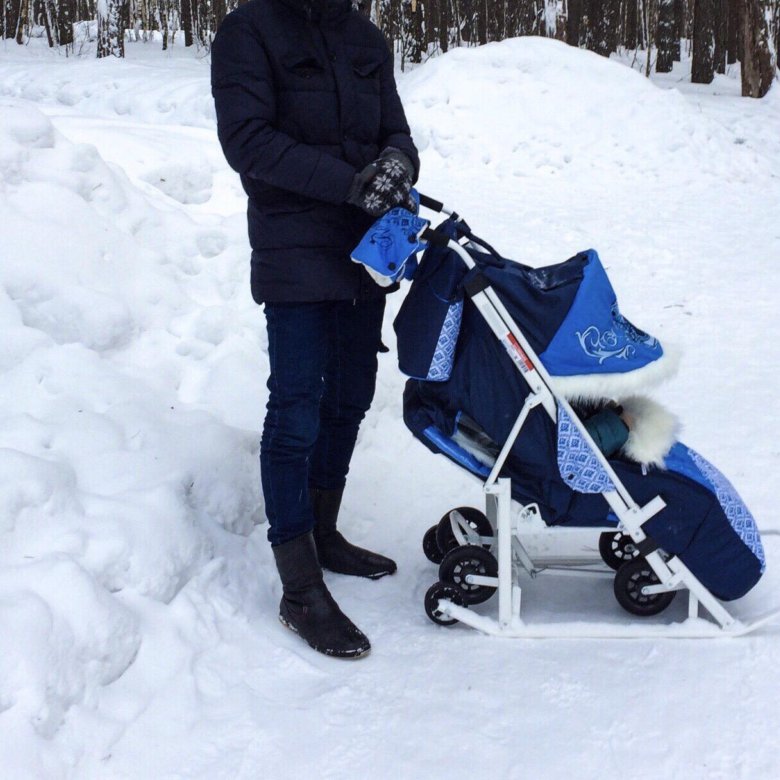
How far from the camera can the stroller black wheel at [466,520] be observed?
316 centimetres

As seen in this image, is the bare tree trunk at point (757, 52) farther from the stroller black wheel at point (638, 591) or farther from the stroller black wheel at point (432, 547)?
the stroller black wheel at point (638, 591)

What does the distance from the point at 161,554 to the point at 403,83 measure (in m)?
8.91

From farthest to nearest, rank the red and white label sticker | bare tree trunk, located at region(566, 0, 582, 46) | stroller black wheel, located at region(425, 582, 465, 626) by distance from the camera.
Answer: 1. bare tree trunk, located at region(566, 0, 582, 46)
2. stroller black wheel, located at region(425, 582, 465, 626)
3. the red and white label sticker

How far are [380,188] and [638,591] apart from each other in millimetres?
1482

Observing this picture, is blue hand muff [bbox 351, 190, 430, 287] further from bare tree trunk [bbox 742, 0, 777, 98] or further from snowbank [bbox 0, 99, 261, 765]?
bare tree trunk [bbox 742, 0, 777, 98]

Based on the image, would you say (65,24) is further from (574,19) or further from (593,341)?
(593,341)

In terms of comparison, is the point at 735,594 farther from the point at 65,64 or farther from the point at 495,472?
the point at 65,64

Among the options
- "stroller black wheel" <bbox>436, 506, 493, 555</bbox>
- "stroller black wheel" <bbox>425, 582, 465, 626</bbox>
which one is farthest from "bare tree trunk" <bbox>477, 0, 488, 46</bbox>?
"stroller black wheel" <bbox>425, 582, 465, 626</bbox>

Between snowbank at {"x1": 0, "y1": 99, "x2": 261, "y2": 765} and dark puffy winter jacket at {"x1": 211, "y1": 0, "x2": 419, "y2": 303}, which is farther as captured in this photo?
dark puffy winter jacket at {"x1": 211, "y1": 0, "x2": 419, "y2": 303}

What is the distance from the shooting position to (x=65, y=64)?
13.5 metres

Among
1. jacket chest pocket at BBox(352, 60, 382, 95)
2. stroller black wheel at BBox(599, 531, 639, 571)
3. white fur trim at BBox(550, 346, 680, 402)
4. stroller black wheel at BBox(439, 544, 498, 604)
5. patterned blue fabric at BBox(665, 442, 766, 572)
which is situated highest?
jacket chest pocket at BBox(352, 60, 382, 95)

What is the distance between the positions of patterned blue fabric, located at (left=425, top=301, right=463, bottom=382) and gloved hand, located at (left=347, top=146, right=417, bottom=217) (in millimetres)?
336

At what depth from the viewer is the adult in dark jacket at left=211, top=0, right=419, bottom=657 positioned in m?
2.48

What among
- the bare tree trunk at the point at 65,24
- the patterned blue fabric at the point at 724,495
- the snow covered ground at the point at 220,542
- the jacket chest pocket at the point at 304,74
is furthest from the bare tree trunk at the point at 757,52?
the bare tree trunk at the point at 65,24
